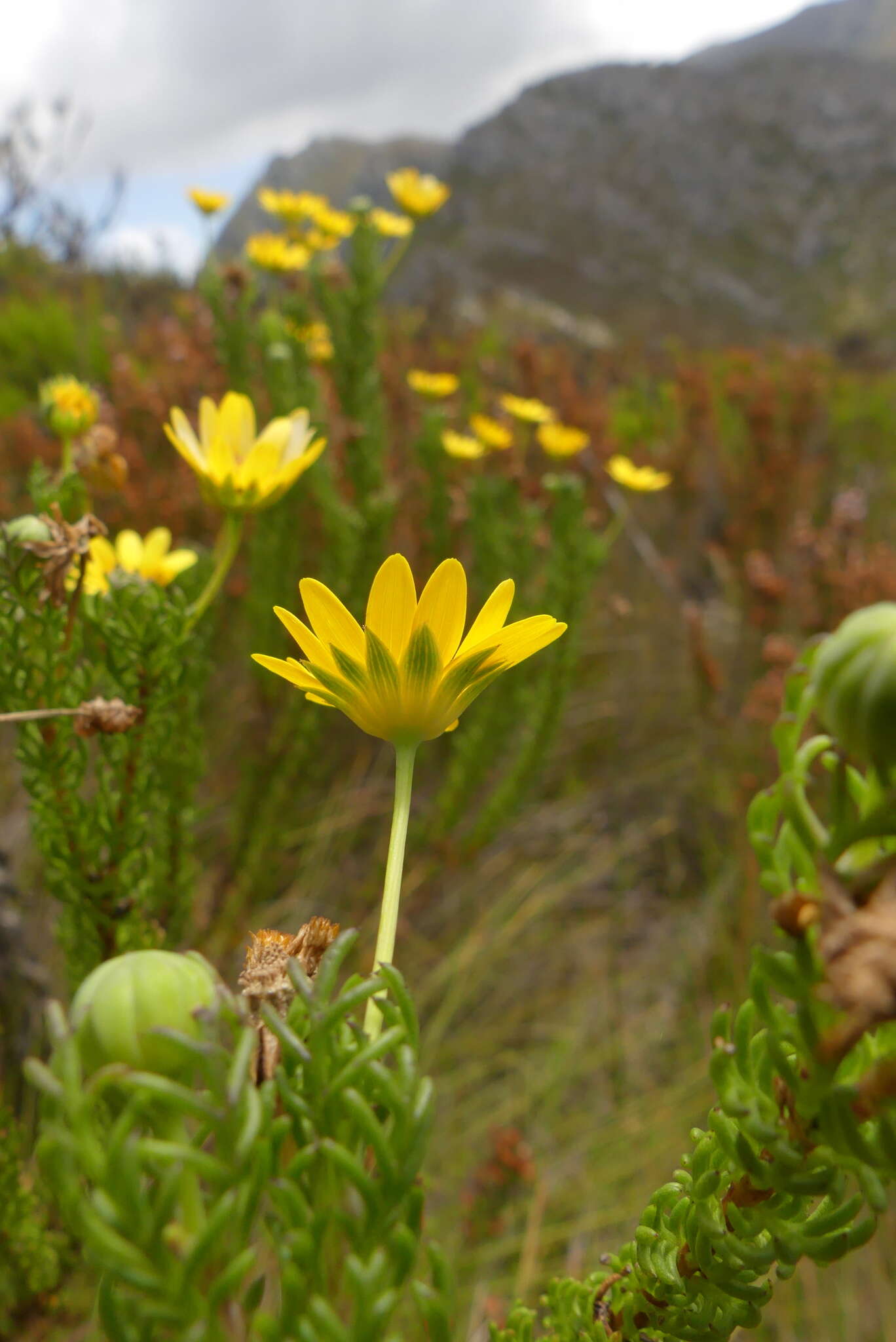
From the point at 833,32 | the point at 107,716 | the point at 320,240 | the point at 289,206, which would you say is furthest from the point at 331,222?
the point at 833,32

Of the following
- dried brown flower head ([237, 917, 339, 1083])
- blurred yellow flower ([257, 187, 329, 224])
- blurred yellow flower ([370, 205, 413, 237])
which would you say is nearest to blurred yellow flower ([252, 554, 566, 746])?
dried brown flower head ([237, 917, 339, 1083])

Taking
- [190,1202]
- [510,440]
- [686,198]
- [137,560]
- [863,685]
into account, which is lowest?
[686,198]

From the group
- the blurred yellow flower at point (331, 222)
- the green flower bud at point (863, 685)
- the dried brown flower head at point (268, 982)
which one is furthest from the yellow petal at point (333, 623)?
the blurred yellow flower at point (331, 222)

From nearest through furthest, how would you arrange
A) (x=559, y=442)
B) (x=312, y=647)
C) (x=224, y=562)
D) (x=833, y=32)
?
(x=312, y=647) < (x=224, y=562) < (x=559, y=442) < (x=833, y=32)

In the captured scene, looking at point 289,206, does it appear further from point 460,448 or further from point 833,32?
point 833,32

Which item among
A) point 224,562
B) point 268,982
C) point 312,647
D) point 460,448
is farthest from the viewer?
point 460,448

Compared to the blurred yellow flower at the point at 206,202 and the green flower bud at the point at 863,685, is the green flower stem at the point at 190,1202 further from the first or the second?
the blurred yellow flower at the point at 206,202

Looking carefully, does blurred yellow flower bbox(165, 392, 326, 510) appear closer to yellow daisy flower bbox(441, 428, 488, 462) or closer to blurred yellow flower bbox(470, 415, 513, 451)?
yellow daisy flower bbox(441, 428, 488, 462)

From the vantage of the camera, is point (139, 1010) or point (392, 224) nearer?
point (139, 1010)
